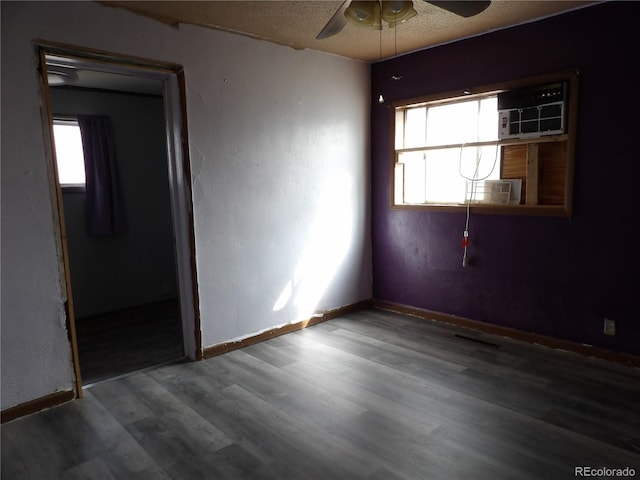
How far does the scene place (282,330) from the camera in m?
3.76

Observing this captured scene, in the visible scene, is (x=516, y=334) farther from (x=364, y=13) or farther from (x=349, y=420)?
(x=364, y=13)

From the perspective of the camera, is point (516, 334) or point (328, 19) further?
point (516, 334)

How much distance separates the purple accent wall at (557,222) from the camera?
2879 mm

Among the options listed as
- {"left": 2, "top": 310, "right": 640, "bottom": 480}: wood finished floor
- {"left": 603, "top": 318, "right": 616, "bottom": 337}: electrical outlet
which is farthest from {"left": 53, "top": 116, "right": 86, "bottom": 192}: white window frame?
{"left": 603, "top": 318, "right": 616, "bottom": 337}: electrical outlet

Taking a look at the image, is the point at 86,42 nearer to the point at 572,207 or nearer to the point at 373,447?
the point at 373,447

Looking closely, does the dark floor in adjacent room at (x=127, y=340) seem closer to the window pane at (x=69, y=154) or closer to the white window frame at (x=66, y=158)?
the white window frame at (x=66, y=158)

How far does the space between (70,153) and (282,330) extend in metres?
2.83

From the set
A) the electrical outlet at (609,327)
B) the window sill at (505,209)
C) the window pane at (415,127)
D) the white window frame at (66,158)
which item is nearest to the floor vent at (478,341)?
the electrical outlet at (609,327)

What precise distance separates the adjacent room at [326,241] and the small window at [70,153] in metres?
0.02

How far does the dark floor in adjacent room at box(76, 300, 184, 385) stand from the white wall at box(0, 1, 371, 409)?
1.49 ft

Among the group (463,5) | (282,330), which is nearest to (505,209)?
(463,5)

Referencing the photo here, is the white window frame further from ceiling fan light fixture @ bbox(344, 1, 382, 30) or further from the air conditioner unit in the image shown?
the air conditioner unit

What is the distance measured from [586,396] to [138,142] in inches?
Answer: 183

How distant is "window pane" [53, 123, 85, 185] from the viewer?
4367mm
